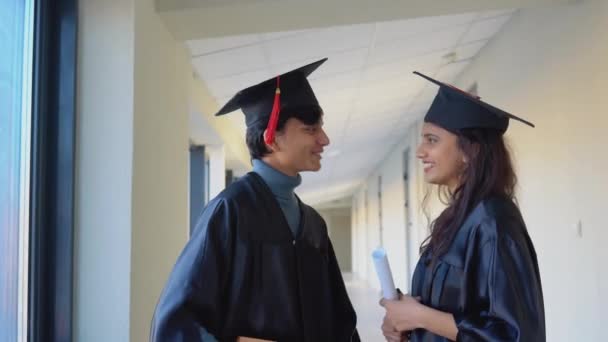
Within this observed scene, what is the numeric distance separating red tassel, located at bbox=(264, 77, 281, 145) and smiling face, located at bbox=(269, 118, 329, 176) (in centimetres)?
3

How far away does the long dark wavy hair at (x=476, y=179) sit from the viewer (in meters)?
1.44

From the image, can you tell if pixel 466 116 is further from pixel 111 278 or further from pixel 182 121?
pixel 182 121

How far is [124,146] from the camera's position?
6.13 feet

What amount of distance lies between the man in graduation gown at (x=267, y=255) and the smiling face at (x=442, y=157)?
1.05ft

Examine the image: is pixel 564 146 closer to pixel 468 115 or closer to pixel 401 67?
pixel 401 67

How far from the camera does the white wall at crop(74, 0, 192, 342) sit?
5.99ft

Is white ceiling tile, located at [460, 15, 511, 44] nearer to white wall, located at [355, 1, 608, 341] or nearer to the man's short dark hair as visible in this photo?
white wall, located at [355, 1, 608, 341]

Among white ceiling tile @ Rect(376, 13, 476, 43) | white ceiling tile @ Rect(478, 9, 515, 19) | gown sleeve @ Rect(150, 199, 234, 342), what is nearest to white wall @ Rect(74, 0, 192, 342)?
gown sleeve @ Rect(150, 199, 234, 342)

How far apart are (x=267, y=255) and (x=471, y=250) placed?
0.53 m

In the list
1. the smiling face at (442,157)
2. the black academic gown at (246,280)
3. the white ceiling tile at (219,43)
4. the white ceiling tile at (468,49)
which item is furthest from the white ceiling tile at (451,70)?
the black academic gown at (246,280)

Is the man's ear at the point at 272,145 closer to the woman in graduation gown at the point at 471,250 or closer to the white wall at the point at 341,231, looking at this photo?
the woman in graduation gown at the point at 471,250

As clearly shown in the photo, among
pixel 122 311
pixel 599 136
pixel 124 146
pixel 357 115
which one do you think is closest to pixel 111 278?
pixel 122 311

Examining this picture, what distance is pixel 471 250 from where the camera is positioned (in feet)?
4.45

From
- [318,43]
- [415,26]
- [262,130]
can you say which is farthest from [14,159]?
[415,26]
